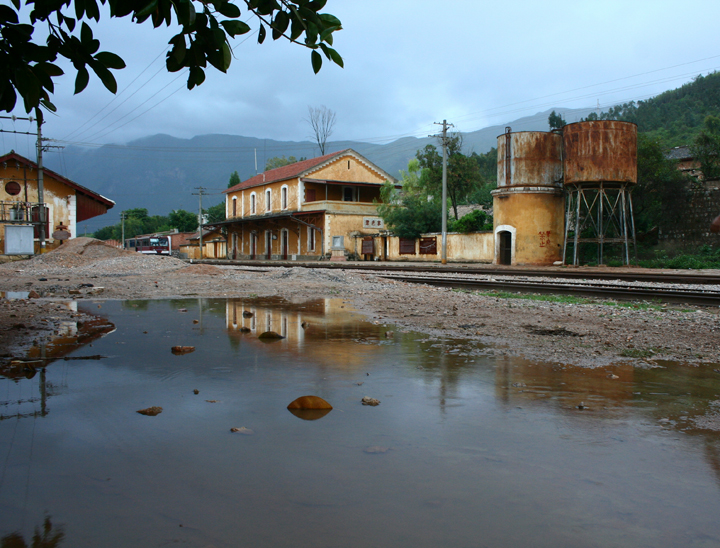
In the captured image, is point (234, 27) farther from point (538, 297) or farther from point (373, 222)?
point (373, 222)

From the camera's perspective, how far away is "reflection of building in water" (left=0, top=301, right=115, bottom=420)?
149 inches

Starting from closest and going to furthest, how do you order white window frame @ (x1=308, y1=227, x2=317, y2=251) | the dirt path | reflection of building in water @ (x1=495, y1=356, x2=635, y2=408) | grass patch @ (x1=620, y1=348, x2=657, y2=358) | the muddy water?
the muddy water → reflection of building in water @ (x1=495, y1=356, x2=635, y2=408) → grass patch @ (x1=620, y1=348, x2=657, y2=358) → the dirt path → white window frame @ (x1=308, y1=227, x2=317, y2=251)

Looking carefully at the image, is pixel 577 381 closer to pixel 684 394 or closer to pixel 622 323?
pixel 684 394

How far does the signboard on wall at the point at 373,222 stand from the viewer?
44.6m

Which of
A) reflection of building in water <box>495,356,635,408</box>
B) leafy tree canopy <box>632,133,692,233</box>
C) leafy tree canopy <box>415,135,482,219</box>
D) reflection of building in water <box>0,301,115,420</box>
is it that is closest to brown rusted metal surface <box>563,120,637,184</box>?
leafy tree canopy <box>632,133,692,233</box>

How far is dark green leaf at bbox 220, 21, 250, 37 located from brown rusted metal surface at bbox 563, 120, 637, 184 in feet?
84.4

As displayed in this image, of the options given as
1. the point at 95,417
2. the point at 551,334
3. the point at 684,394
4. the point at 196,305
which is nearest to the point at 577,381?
the point at 684,394

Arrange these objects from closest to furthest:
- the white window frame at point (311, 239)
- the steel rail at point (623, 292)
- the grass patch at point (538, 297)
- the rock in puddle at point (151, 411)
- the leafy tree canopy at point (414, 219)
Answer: the rock in puddle at point (151, 411)
the steel rail at point (623, 292)
the grass patch at point (538, 297)
the leafy tree canopy at point (414, 219)
the white window frame at point (311, 239)

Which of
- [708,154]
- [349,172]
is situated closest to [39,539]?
[708,154]

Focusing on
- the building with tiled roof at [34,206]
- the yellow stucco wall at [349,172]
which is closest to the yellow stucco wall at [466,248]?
the yellow stucco wall at [349,172]

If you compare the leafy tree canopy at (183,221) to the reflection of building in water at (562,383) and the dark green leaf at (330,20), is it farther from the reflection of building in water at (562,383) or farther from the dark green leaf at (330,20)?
the dark green leaf at (330,20)

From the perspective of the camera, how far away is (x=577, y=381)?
4.70m

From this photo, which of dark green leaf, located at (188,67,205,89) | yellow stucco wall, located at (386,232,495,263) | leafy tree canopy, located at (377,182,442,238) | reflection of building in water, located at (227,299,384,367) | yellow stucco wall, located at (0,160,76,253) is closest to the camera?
dark green leaf, located at (188,67,205,89)

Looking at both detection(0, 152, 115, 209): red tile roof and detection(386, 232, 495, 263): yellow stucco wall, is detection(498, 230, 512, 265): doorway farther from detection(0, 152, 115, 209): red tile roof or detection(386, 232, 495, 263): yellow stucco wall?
detection(0, 152, 115, 209): red tile roof
